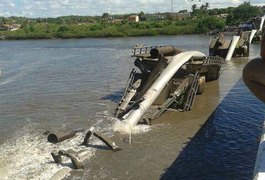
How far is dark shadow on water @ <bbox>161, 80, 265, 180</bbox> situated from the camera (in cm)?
1328

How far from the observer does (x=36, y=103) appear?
2569 cm

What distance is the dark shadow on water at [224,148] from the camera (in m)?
13.3

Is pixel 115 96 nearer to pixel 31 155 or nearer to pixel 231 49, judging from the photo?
pixel 31 155

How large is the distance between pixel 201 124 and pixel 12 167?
8.99 m

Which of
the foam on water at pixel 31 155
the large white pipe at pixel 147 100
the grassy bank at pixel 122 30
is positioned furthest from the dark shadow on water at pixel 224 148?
the grassy bank at pixel 122 30

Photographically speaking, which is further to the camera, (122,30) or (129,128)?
(122,30)

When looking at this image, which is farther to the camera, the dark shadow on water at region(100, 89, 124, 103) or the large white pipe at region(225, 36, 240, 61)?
the large white pipe at region(225, 36, 240, 61)

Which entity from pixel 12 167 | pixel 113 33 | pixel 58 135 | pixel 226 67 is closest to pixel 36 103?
pixel 58 135

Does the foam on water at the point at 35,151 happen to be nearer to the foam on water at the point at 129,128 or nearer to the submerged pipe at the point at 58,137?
the foam on water at the point at 129,128

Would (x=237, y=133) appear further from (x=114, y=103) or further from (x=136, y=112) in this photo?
(x=114, y=103)

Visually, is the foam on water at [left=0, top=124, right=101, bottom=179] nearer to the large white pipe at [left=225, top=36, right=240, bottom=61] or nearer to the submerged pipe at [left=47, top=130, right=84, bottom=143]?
the submerged pipe at [left=47, top=130, right=84, bottom=143]

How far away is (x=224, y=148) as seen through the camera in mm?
15469

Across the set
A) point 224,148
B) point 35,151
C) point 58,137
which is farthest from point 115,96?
point 224,148

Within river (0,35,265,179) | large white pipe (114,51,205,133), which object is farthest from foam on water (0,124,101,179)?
large white pipe (114,51,205,133)
